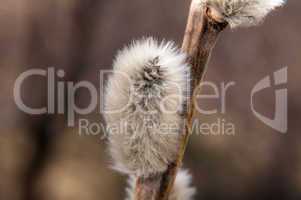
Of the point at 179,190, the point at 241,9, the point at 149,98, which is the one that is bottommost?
the point at 179,190

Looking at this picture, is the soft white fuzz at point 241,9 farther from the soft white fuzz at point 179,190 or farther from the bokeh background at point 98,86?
the bokeh background at point 98,86

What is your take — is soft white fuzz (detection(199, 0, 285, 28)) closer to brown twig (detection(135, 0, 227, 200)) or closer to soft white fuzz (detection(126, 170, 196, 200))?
brown twig (detection(135, 0, 227, 200))

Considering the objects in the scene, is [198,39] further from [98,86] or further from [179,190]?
[98,86]

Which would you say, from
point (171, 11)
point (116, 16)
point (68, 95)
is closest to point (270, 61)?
point (171, 11)

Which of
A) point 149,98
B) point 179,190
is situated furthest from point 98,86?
point 149,98

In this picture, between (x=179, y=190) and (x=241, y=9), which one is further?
(x=179, y=190)

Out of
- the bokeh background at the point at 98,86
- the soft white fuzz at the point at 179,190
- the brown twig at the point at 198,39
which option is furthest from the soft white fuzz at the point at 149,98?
the bokeh background at the point at 98,86
